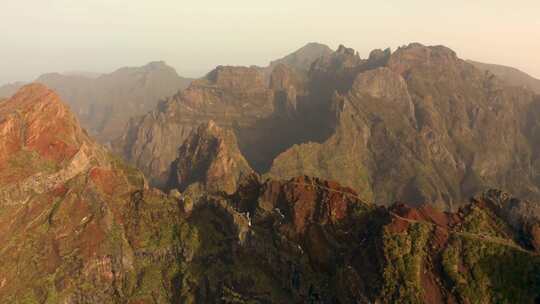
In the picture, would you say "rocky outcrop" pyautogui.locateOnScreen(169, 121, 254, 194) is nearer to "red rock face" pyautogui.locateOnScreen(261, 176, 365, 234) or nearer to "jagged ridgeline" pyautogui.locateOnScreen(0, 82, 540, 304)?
"jagged ridgeline" pyautogui.locateOnScreen(0, 82, 540, 304)

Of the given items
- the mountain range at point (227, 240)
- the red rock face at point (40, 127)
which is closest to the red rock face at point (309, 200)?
the mountain range at point (227, 240)

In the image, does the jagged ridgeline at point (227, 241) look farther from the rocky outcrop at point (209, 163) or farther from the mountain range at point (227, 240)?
the rocky outcrop at point (209, 163)

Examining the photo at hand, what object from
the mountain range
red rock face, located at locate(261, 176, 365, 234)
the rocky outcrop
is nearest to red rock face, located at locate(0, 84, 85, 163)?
the mountain range

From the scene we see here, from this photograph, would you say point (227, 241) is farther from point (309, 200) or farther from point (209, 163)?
point (209, 163)

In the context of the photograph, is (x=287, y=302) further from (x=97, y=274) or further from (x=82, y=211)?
(x=82, y=211)

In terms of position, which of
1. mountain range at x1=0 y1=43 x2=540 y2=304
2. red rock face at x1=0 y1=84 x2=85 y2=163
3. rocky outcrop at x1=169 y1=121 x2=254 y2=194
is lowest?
rocky outcrop at x1=169 y1=121 x2=254 y2=194

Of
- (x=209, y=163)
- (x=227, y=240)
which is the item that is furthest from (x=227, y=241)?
(x=209, y=163)
